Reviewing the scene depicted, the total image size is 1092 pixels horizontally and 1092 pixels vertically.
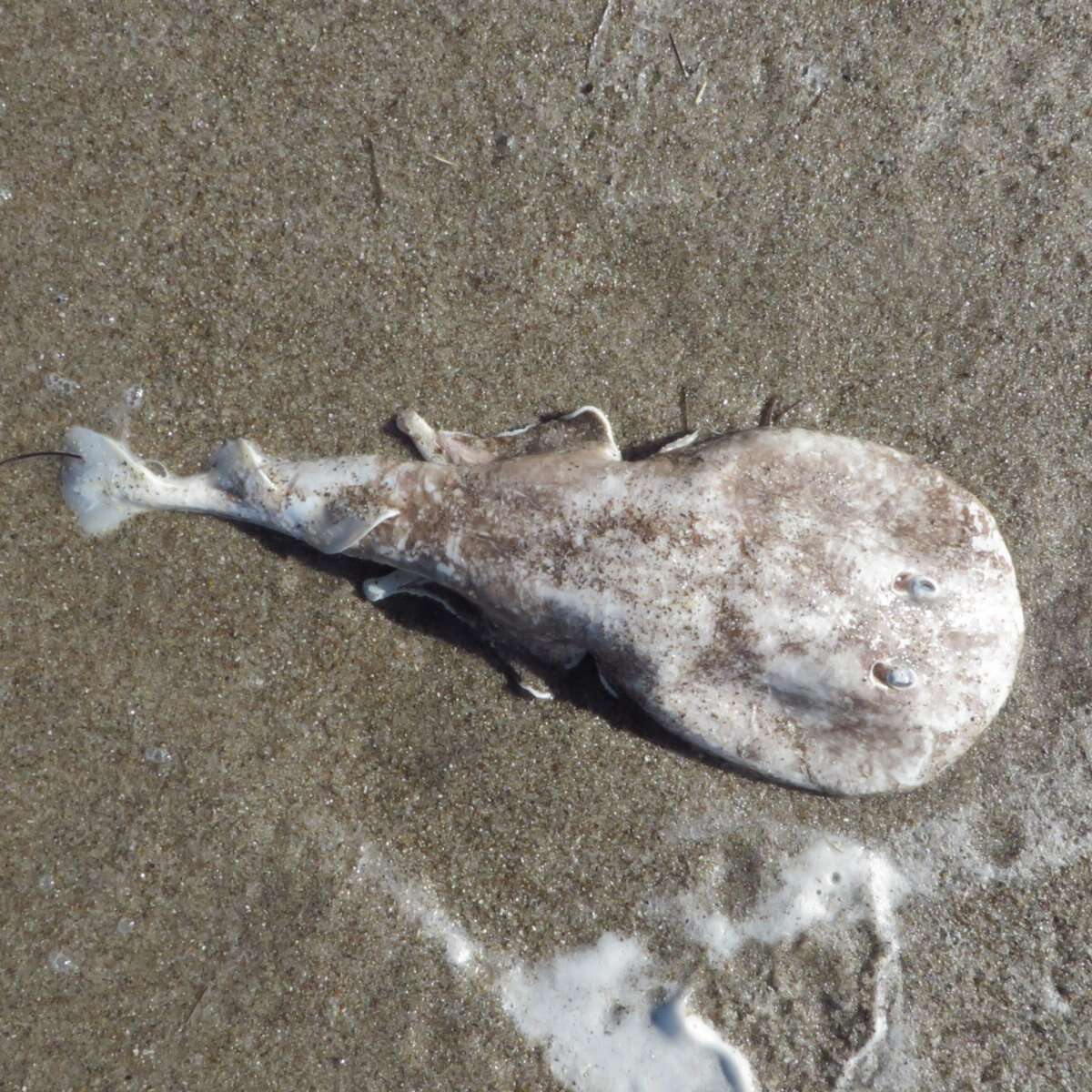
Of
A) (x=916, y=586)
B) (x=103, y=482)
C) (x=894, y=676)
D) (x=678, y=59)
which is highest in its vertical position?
(x=678, y=59)

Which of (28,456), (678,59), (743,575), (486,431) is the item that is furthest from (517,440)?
(28,456)

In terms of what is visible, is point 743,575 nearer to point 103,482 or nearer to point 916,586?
point 916,586

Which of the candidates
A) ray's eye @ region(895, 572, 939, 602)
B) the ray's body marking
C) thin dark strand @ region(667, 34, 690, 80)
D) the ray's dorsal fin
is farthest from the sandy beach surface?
ray's eye @ region(895, 572, 939, 602)

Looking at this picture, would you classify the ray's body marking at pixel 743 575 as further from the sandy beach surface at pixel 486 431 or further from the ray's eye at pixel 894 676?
the sandy beach surface at pixel 486 431

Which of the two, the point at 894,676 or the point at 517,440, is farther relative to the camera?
the point at 517,440

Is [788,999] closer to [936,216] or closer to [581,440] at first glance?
A: [581,440]

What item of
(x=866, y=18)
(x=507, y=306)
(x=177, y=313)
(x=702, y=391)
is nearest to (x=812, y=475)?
(x=702, y=391)

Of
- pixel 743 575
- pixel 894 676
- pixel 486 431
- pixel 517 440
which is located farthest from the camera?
pixel 486 431
